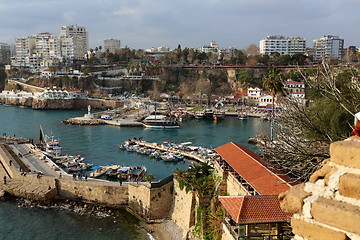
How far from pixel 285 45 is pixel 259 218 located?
112264 millimetres

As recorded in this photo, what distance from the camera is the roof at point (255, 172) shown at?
39.7ft

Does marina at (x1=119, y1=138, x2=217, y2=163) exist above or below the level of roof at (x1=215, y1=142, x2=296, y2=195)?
below

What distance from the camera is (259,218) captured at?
8781 mm

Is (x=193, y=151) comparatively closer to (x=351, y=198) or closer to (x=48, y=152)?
(x=48, y=152)

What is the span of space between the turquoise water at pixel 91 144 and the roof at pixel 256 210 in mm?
10240

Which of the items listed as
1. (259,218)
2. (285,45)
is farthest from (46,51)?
(259,218)

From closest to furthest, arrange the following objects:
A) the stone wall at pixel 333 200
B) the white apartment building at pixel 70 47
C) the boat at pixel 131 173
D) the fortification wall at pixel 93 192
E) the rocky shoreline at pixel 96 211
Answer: the stone wall at pixel 333 200 → the rocky shoreline at pixel 96 211 → the fortification wall at pixel 93 192 → the boat at pixel 131 173 → the white apartment building at pixel 70 47

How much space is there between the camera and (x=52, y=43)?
113875 mm

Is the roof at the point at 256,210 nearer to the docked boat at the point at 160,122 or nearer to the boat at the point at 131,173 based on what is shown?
the boat at the point at 131,173

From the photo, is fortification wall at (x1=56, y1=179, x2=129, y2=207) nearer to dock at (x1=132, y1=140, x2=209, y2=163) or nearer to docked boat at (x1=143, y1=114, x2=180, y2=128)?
dock at (x1=132, y1=140, x2=209, y2=163)

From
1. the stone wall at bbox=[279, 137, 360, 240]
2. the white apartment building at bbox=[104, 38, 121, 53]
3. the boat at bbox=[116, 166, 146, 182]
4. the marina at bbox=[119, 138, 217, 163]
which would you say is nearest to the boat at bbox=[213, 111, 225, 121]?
the marina at bbox=[119, 138, 217, 163]

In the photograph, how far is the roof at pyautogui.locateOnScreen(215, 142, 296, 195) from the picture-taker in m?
12.1

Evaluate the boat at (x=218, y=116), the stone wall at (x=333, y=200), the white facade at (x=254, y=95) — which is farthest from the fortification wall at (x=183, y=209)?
the white facade at (x=254, y=95)

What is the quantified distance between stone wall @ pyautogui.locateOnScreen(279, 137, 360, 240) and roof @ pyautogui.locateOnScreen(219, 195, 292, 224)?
6.07 meters
